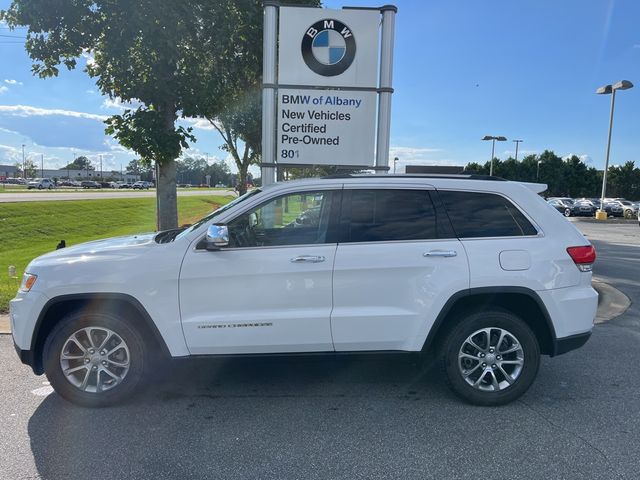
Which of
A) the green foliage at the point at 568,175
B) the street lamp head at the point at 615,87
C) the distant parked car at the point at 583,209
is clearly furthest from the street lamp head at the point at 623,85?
the green foliage at the point at 568,175

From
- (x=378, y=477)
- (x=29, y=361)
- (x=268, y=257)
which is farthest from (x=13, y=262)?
(x=378, y=477)

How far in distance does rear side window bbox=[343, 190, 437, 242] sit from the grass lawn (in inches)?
544

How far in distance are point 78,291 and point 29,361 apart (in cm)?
71

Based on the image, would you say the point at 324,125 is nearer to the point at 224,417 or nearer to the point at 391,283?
the point at 391,283

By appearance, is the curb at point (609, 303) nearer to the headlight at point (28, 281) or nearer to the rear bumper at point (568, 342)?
the rear bumper at point (568, 342)

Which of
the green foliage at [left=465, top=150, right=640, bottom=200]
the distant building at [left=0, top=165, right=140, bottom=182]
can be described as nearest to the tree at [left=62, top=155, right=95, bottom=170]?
the distant building at [left=0, top=165, right=140, bottom=182]

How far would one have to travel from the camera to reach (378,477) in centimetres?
298

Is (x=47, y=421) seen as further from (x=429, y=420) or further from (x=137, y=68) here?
(x=137, y=68)

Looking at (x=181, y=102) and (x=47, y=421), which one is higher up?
(x=181, y=102)

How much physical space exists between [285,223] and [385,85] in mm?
4299

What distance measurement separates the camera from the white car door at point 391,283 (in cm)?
379

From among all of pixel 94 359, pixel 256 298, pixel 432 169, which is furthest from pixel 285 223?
pixel 432 169

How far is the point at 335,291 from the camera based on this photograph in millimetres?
3781

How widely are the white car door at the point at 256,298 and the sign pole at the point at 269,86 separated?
376cm
